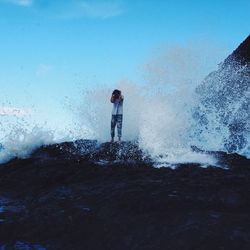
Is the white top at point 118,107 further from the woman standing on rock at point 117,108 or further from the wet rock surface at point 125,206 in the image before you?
the wet rock surface at point 125,206

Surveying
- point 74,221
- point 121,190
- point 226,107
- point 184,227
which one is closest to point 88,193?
point 121,190

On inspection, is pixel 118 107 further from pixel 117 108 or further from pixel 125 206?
pixel 125 206

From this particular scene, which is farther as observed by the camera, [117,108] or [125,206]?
[117,108]

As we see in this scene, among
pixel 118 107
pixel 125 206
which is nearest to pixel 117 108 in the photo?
pixel 118 107

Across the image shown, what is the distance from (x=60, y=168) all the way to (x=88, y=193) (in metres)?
2.77

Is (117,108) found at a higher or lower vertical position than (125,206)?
higher

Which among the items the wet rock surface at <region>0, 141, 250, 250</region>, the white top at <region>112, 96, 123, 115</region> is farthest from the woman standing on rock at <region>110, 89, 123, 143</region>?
the wet rock surface at <region>0, 141, 250, 250</region>

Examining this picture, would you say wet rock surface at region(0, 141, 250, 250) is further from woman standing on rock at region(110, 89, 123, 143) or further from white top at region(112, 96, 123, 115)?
white top at region(112, 96, 123, 115)

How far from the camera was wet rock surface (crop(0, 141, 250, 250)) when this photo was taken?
17.7 ft

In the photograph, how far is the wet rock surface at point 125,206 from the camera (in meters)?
5.41

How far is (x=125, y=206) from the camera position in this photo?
6.74 m

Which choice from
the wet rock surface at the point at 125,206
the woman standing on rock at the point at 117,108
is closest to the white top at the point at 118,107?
the woman standing on rock at the point at 117,108

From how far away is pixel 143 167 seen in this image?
984cm

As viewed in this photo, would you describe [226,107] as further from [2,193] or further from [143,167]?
[2,193]
